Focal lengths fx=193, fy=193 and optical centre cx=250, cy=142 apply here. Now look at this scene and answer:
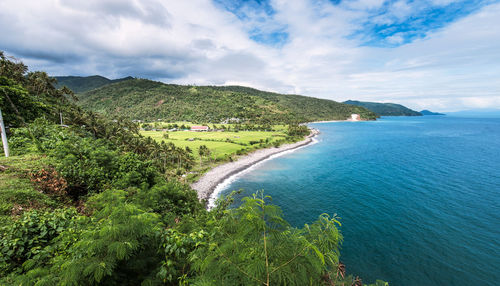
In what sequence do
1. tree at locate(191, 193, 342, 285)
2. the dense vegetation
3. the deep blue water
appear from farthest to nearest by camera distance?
the deep blue water, the dense vegetation, tree at locate(191, 193, 342, 285)

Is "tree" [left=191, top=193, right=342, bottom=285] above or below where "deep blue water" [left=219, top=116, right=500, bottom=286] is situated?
above

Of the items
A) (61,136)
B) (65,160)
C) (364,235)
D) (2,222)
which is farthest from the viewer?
(364,235)

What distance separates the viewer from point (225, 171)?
58094 millimetres

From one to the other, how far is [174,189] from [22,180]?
9432mm

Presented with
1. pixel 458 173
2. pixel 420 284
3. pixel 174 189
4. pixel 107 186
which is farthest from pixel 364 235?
pixel 458 173

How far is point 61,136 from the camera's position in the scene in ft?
64.3

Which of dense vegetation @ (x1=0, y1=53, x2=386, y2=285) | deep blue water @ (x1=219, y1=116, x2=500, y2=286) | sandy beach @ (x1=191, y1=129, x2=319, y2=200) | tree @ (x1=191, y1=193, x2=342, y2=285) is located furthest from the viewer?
sandy beach @ (x1=191, y1=129, x2=319, y2=200)

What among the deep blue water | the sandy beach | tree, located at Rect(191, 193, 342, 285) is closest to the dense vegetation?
tree, located at Rect(191, 193, 342, 285)

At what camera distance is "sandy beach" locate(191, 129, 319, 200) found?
149 feet

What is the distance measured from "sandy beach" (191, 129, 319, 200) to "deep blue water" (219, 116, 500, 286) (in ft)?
15.7

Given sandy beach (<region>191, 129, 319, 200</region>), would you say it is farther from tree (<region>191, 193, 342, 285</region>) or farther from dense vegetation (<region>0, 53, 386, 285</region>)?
tree (<region>191, 193, 342, 285</region>)

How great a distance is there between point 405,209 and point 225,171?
1672 inches

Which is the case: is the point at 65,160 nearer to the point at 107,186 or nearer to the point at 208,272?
the point at 107,186

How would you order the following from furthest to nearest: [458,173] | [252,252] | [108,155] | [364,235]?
1. [458,173]
2. [364,235]
3. [108,155]
4. [252,252]
